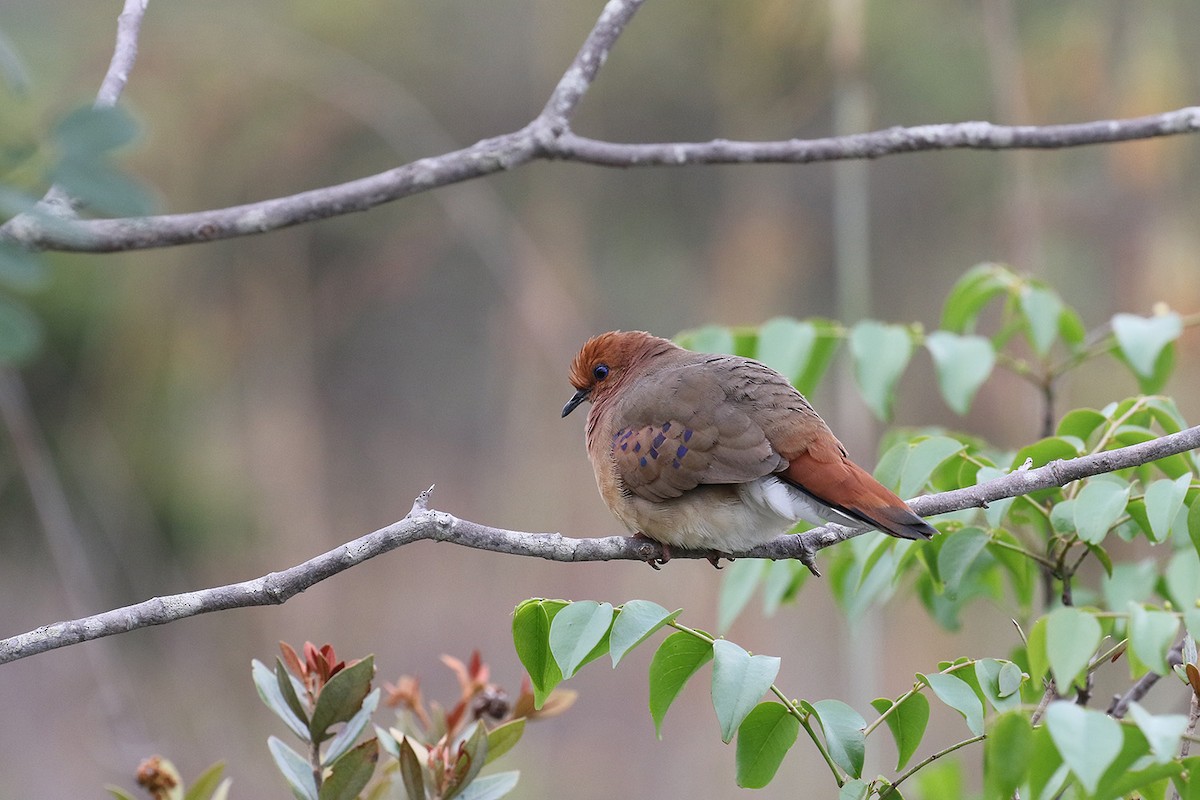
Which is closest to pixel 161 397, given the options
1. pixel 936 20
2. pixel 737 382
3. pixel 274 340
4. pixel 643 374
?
pixel 274 340

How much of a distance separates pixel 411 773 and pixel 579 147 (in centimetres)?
133

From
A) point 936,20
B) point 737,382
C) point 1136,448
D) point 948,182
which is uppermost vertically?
point 936,20

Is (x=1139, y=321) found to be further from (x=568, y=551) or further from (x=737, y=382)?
(x=568, y=551)

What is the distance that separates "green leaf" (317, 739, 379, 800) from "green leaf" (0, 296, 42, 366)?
2.56ft

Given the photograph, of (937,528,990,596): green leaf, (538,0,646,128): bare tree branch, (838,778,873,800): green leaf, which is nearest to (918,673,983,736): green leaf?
(838,778,873,800): green leaf

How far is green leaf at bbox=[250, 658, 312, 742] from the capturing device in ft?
5.26

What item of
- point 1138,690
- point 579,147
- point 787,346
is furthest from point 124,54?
point 1138,690

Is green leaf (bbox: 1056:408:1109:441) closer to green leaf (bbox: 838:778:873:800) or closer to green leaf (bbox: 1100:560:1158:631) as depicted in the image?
green leaf (bbox: 1100:560:1158:631)

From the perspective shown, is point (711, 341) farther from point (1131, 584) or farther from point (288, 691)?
point (288, 691)

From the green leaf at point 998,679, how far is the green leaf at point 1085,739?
1.08 ft

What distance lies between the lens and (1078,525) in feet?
5.42

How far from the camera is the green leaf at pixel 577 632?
4.94 ft

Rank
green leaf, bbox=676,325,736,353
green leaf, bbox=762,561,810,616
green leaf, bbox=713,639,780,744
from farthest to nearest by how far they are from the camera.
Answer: green leaf, bbox=676,325,736,353 < green leaf, bbox=762,561,810,616 < green leaf, bbox=713,639,780,744

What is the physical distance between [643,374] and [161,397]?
13.4 ft
